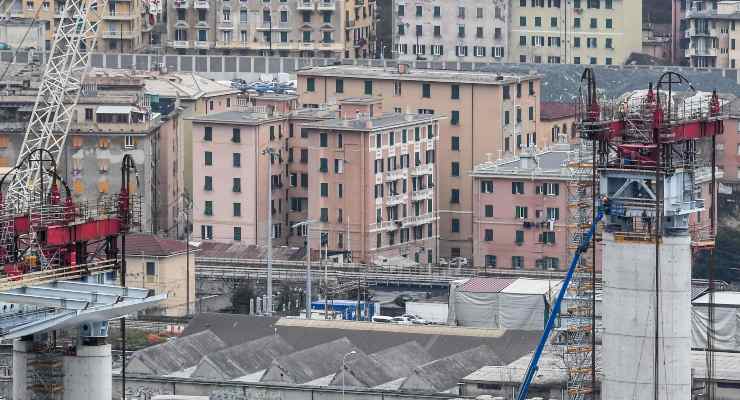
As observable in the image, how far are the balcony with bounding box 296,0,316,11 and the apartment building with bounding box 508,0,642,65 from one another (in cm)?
940

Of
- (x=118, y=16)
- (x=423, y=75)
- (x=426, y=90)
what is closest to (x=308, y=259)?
(x=426, y=90)

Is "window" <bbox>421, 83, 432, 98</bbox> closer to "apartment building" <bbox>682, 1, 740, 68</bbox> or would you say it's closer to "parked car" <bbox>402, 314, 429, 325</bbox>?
"parked car" <bbox>402, 314, 429, 325</bbox>

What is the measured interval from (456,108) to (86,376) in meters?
59.9

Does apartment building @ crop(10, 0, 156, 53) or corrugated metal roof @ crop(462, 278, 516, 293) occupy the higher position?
apartment building @ crop(10, 0, 156, 53)

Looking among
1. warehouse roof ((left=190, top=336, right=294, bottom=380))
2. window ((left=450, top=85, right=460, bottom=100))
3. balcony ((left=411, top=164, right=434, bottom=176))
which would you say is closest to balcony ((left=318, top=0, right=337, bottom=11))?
window ((left=450, top=85, right=460, bottom=100))

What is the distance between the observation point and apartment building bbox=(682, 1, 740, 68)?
499 ft

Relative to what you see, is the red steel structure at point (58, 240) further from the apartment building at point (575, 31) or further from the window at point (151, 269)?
the apartment building at point (575, 31)

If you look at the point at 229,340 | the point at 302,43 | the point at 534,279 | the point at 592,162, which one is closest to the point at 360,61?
the point at 302,43

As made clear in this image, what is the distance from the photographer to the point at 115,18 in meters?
149

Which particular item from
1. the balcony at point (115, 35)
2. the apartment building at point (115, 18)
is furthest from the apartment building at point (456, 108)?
the balcony at point (115, 35)

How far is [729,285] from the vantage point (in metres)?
102

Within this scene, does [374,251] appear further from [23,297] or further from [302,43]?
A: [23,297]

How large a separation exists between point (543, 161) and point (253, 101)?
1505 cm

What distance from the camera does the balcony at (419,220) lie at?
4424 inches
